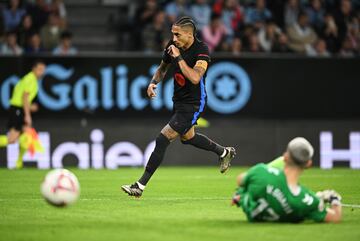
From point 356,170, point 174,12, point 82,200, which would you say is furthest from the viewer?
point 174,12

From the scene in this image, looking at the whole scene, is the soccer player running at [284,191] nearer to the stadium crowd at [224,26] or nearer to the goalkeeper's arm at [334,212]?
the goalkeeper's arm at [334,212]

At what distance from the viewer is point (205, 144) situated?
13352mm

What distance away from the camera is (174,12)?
21.8 meters

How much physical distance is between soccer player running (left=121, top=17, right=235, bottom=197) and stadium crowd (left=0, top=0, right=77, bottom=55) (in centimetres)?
796

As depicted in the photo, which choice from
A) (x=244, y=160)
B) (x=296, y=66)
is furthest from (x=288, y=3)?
(x=244, y=160)

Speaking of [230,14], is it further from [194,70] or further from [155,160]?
[155,160]

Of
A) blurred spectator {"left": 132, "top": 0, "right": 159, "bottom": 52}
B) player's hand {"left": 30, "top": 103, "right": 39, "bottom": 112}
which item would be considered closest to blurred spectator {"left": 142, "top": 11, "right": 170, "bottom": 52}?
blurred spectator {"left": 132, "top": 0, "right": 159, "bottom": 52}

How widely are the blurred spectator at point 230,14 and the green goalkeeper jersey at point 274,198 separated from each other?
13.0m

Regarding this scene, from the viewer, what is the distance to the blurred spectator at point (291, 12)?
22172mm

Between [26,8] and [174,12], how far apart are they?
11.8ft

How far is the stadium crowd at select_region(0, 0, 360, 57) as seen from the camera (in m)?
20.6

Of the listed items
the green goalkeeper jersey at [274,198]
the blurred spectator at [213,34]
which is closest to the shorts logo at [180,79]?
the green goalkeeper jersey at [274,198]

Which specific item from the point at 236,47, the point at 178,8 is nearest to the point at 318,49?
the point at 236,47

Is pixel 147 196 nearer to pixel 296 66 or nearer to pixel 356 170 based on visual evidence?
pixel 356 170
